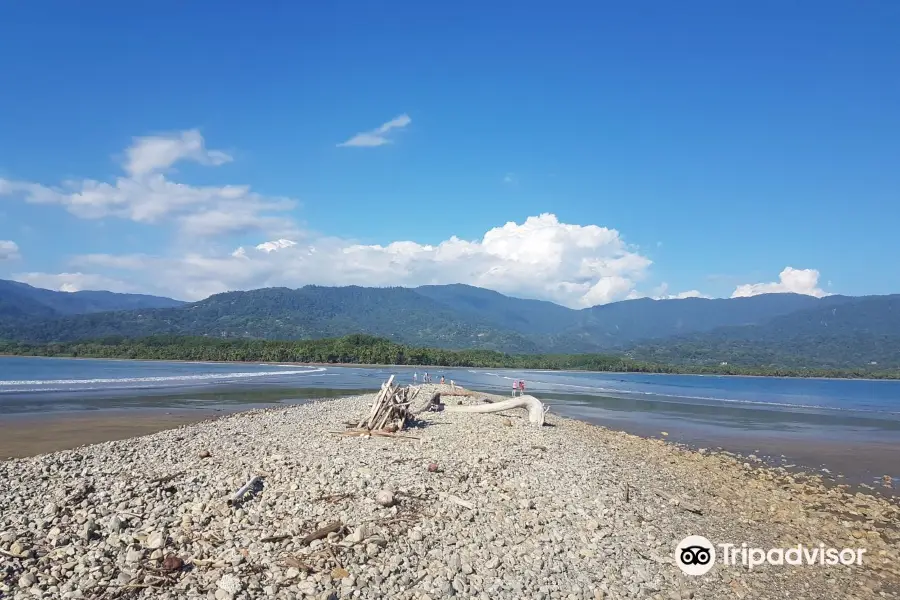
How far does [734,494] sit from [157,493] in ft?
44.5

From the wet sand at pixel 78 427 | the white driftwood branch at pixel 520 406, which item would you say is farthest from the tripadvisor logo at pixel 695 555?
the wet sand at pixel 78 427

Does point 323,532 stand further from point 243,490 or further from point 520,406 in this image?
point 520,406

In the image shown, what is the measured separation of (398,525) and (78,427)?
61.8ft

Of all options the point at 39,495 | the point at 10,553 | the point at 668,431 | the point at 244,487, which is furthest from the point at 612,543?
the point at 668,431

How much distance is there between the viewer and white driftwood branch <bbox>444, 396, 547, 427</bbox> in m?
25.0

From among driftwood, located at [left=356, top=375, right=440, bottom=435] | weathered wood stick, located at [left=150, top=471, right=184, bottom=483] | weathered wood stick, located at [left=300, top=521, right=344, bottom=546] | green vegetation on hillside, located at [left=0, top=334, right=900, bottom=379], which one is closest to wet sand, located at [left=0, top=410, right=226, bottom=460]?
weathered wood stick, located at [left=150, top=471, right=184, bottom=483]

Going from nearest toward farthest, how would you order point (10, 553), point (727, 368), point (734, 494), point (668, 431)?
point (10, 553)
point (734, 494)
point (668, 431)
point (727, 368)

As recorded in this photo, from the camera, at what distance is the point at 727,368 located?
165 m

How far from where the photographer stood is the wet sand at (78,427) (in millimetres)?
17938

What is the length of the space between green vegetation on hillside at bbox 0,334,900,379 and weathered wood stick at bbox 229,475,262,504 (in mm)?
126853

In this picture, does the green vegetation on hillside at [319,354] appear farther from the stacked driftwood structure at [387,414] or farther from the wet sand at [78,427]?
the stacked driftwood structure at [387,414]

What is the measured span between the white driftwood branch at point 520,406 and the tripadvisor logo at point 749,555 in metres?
14.3

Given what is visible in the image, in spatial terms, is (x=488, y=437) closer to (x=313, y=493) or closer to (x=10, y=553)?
(x=313, y=493)

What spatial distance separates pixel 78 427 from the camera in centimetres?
2203
